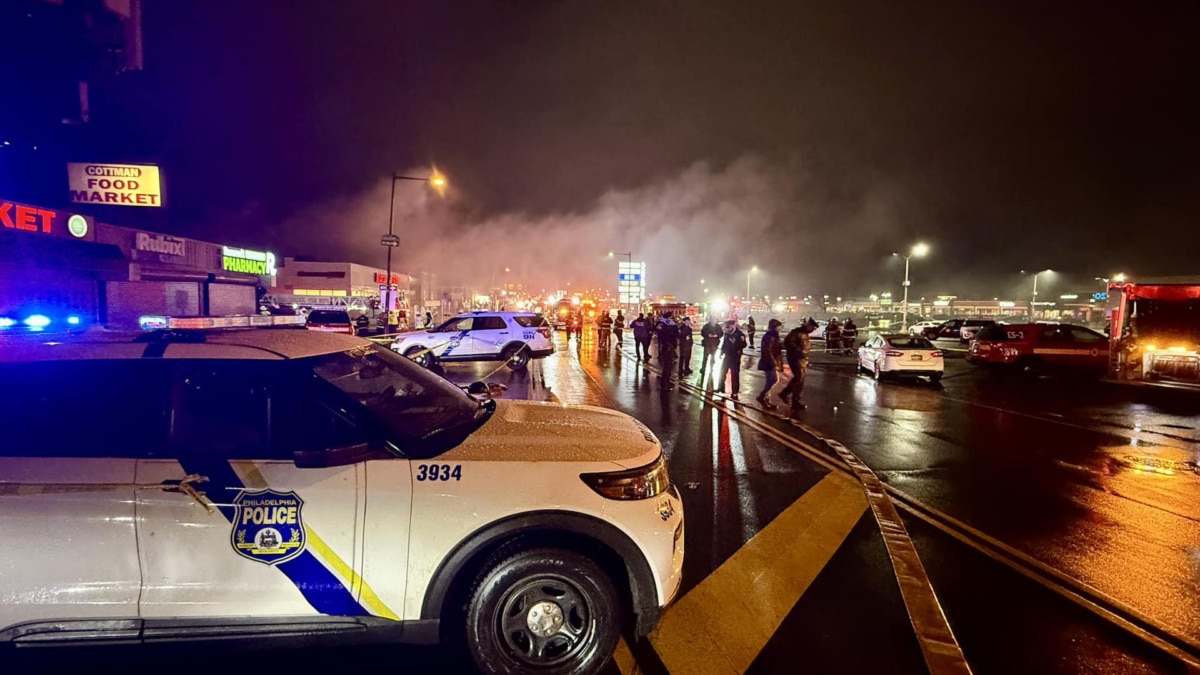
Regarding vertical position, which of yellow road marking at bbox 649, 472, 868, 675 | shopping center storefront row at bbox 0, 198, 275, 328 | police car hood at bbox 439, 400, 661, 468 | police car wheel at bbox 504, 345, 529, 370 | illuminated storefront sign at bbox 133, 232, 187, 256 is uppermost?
illuminated storefront sign at bbox 133, 232, 187, 256

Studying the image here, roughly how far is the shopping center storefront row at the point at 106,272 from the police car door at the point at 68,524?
343 inches

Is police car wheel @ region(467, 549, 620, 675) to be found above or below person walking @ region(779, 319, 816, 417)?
below

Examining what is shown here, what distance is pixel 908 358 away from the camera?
15.6 m

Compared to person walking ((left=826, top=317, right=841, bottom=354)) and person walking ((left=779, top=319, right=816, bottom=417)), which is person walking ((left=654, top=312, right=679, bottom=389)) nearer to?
person walking ((left=779, top=319, right=816, bottom=417))

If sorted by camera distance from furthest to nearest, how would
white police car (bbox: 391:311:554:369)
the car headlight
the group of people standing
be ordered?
1. white police car (bbox: 391:311:554:369)
2. the group of people standing
3. the car headlight

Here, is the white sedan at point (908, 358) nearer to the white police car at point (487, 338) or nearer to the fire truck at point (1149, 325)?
the fire truck at point (1149, 325)

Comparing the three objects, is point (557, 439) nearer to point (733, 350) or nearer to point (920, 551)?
point (920, 551)

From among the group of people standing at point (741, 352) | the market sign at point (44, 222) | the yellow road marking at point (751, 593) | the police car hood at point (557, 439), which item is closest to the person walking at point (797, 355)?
the group of people standing at point (741, 352)

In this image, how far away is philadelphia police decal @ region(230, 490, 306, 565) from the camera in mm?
2607

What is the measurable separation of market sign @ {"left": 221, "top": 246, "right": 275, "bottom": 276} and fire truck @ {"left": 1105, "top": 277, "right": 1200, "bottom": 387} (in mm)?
37542

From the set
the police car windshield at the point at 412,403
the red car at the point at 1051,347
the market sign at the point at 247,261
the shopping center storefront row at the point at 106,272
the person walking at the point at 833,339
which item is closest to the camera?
the police car windshield at the point at 412,403

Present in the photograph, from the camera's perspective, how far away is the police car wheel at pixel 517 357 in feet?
58.3

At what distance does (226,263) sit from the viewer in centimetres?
3009

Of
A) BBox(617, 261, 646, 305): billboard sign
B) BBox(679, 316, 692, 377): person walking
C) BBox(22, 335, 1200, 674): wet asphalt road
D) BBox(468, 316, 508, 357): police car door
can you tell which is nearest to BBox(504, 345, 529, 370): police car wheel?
BBox(468, 316, 508, 357): police car door
